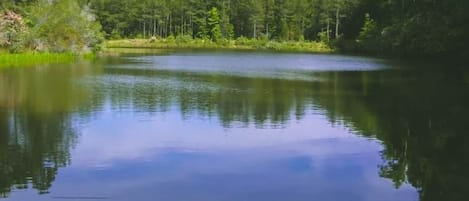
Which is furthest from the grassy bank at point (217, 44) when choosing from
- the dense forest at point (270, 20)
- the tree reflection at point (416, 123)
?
the tree reflection at point (416, 123)

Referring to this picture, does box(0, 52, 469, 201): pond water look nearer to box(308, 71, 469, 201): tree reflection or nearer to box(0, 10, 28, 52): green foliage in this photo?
box(308, 71, 469, 201): tree reflection

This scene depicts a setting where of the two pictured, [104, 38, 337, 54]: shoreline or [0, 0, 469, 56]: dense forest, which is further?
[104, 38, 337, 54]: shoreline

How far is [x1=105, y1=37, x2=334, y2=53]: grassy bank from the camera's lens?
91.6 metres

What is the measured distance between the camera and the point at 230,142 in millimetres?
16078

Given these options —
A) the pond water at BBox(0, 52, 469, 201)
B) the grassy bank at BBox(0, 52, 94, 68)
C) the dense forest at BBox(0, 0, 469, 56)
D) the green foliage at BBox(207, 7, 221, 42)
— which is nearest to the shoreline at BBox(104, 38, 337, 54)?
the green foliage at BBox(207, 7, 221, 42)

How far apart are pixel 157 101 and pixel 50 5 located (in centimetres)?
3099

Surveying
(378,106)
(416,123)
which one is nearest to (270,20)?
(378,106)

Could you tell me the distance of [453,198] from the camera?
1095 cm

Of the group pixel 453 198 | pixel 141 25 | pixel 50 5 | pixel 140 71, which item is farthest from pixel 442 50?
pixel 141 25

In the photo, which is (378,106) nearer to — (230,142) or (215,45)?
(230,142)

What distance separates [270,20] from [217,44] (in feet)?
38.0

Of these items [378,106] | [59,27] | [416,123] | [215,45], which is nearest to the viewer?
[416,123]

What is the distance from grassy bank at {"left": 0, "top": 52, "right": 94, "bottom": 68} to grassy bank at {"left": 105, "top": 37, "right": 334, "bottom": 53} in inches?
1648

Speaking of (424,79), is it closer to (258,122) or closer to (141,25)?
(258,122)
